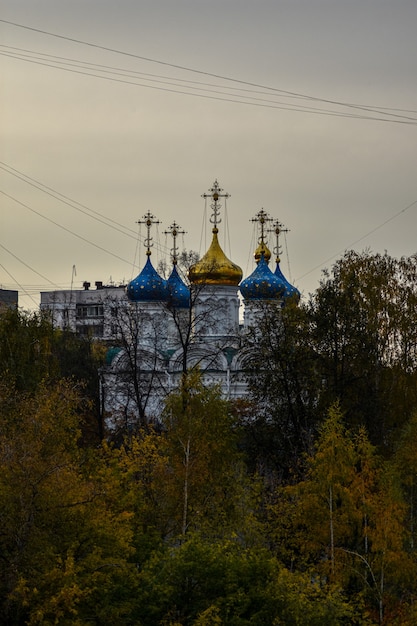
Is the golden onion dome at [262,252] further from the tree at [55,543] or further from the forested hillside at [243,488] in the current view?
the tree at [55,543]

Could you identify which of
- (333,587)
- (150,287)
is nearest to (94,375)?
(150,287)

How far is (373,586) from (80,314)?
71799mm

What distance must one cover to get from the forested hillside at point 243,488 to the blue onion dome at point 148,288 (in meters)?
12.3

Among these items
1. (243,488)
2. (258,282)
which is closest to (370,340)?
(243,488)

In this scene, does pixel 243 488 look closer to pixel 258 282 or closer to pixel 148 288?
pixel 258 282

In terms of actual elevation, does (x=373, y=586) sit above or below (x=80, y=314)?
below

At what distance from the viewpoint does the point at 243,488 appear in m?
35.7

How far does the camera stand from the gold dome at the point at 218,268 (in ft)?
206

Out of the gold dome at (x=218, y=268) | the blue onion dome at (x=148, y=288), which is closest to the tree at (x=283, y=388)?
the gold dome at (x=218, y=268)

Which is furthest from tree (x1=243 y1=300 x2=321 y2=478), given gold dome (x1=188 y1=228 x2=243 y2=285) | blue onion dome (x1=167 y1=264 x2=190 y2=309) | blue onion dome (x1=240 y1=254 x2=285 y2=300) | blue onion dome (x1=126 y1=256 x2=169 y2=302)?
blue onion dome (x1=126 y1=256 x2=169 y2=302)

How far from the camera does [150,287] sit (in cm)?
6462

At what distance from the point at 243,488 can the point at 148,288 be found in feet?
96.7

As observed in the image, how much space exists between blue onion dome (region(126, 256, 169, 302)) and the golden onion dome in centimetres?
396

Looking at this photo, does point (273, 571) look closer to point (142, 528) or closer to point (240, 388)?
point (142, 528)
